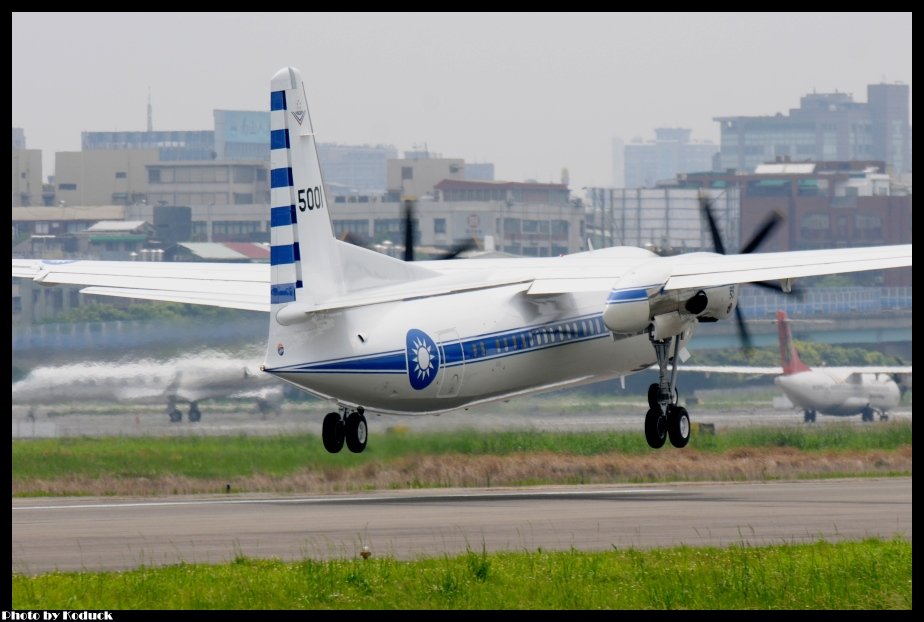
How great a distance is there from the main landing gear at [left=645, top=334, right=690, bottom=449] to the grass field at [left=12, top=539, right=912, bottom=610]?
438 inches

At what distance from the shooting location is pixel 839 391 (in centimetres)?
8919

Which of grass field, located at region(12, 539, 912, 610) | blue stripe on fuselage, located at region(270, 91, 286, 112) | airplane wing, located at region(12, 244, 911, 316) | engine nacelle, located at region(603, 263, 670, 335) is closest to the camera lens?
grass field, located at region(12, 539, 912, 610)

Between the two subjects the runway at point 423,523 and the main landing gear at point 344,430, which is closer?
the runway at point 423,523

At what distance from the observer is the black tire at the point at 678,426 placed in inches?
1556

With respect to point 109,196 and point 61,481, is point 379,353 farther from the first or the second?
point 109,196

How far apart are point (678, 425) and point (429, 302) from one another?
718cm

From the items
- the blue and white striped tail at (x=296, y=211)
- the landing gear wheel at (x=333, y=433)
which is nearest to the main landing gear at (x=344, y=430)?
the landing gear wheel at (x=333, y=433)

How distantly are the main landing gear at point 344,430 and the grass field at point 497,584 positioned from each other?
883 centimetres

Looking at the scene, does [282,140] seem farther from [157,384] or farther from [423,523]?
[157,384]

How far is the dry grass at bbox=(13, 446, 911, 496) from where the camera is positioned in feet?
153

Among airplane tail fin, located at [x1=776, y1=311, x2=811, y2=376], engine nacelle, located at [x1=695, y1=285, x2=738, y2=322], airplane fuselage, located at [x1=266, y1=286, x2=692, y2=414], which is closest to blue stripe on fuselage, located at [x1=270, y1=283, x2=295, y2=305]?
airplane fuselage, located at [x1=266, y1=286, x2=692, y2=414]

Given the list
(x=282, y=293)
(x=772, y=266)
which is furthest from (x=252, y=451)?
(x=772, y=266)

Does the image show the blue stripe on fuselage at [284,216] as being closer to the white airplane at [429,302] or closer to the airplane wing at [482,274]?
the white airplane at [429,302]

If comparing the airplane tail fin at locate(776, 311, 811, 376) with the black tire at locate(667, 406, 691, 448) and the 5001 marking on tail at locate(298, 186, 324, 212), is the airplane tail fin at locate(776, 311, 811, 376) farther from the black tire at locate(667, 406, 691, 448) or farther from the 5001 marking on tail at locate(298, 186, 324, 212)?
the 5001 marking on tail at locate(298, 186, 324, 212)
